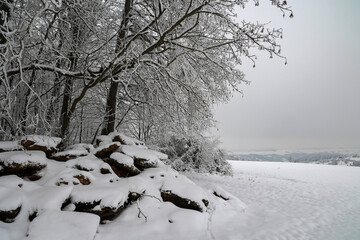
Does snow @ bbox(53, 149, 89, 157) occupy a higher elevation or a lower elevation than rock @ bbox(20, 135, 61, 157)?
lower

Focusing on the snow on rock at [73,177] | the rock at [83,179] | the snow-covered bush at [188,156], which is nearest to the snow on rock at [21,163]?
the snow on rock at [73,177]

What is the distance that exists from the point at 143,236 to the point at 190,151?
6.93 meters

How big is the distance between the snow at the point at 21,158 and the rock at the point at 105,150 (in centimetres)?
103

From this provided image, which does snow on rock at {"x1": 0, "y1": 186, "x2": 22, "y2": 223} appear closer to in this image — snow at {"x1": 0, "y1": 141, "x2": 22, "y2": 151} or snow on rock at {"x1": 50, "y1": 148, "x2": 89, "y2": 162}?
snow at {"x1": 0, "y1": 141, "x2": 22, "y2": 151}

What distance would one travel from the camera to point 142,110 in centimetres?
658

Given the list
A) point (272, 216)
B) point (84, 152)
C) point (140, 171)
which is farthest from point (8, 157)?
point (272, 216)

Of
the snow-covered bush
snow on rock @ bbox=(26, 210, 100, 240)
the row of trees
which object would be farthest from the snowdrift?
the snow-covered bush

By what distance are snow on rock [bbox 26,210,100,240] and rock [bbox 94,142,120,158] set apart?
1.73 metres

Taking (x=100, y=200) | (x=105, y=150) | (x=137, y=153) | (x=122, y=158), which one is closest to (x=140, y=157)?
(x=137, y=153)

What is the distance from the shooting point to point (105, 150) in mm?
4590

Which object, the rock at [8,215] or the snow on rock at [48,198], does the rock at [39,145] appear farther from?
the rock at [8,215]

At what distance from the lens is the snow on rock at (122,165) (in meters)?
4.40

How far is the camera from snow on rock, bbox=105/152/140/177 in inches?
173

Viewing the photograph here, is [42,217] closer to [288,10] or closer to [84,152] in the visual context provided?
[84,152]
